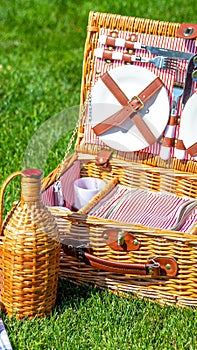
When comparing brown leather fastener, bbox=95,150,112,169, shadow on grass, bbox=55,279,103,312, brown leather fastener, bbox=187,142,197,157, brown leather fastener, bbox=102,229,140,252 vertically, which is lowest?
shadow on grass, bbox=55,279,103,312

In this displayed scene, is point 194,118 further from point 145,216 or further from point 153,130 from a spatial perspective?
point 145,216

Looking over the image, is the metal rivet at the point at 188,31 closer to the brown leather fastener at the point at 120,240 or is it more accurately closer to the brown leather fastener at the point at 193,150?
the brown leather fastener at the point at 193,150

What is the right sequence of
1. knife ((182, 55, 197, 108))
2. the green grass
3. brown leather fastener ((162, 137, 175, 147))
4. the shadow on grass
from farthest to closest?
brown leather fastener ((162, 137, 175, 147)) < knife ((182, 55, 197, 108)) < the shadow on grass < the green grass

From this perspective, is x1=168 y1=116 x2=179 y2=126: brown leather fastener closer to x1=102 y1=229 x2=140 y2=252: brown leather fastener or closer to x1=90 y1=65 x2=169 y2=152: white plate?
x1=90 y1=65 x2=169 y2=152: white plate

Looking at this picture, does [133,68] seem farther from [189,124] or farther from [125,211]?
[125,211]

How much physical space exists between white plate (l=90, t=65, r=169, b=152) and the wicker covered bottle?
65 centimetres

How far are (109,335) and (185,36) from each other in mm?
1062

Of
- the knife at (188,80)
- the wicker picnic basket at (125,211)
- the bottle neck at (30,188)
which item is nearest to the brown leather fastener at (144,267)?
the wicker picnic basket at (125,211)

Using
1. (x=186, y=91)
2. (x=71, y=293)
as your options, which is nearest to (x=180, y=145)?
(x=186, y=91)

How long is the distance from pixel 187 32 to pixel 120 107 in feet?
1.17

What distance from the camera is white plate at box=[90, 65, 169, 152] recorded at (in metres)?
2.69

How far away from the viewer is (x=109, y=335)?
2.24 metres

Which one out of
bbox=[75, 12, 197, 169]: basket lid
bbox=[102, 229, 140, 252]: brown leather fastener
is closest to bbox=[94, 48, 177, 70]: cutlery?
bbox=[75, 12, 197, 169]: basket lid

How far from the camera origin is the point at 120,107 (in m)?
2.72
